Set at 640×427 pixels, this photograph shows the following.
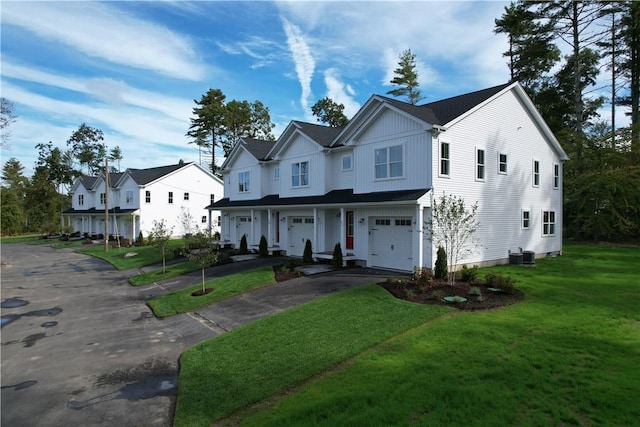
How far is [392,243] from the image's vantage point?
58.4ft

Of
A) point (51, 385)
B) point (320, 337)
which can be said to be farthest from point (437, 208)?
point (51, 385)

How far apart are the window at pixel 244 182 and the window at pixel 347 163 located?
9543 mm

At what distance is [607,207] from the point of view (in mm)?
28062

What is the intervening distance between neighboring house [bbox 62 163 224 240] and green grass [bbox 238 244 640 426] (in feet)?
104

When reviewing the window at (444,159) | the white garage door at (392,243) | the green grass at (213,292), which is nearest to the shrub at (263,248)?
the green grass at (213,292)

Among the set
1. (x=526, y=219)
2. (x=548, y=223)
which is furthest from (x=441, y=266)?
(x=548, y=223)

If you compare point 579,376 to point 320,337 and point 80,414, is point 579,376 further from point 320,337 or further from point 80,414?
point 80,414

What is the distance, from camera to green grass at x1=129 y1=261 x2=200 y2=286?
2038 cm

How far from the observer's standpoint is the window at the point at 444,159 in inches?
642

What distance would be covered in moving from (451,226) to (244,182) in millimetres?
17921

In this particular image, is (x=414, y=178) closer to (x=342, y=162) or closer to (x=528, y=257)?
(x=342, y=162)

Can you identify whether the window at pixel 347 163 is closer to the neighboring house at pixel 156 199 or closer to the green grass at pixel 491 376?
the green grass at pixel 491 376

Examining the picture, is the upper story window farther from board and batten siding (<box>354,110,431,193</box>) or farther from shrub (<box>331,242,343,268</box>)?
shrub (<box>331,242,343,268</box>)

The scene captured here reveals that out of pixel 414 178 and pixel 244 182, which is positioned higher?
pixel 244 182
